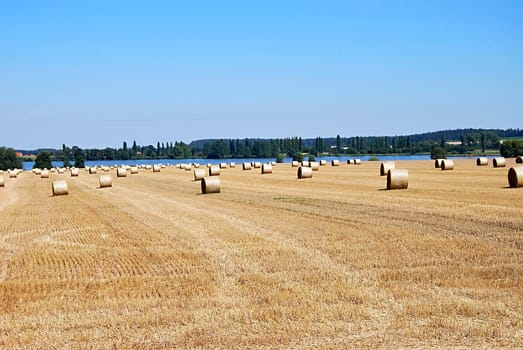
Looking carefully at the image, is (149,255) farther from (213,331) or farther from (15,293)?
(213,331)

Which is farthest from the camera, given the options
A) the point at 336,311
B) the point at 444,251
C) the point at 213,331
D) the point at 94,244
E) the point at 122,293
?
the point at 94,244

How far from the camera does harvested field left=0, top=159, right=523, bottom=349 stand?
9023 mm

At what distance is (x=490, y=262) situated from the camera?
12859mm

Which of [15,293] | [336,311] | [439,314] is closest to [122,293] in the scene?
[15,293]

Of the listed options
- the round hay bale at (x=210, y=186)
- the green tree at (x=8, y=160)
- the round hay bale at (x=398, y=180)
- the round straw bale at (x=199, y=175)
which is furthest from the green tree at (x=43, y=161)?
the round hay bale at (x=398, y=180)

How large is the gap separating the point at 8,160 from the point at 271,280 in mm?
163828

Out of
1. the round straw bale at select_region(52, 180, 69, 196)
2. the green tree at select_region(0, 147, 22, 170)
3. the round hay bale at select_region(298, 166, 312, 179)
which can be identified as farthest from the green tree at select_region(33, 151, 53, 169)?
the round straw bale at select_region(52, 180, 69, 196)

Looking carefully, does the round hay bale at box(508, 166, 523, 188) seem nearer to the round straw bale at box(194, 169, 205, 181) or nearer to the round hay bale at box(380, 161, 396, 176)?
the round hay bale at box(380, 161, 396, 176)

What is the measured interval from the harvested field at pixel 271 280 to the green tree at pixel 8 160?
149 m

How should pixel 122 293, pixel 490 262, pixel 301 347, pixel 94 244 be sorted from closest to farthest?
pixel 301 347 → pixel 122 293 → pixel 490 262 → pixel 94 244

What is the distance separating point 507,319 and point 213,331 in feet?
12.8

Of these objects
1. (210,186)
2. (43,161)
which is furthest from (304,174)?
(43,161)

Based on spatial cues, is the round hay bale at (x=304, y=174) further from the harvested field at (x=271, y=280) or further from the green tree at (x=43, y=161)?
the green tree at (x=43, y=161)

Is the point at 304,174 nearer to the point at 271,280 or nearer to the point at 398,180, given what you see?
the point at 398,180
